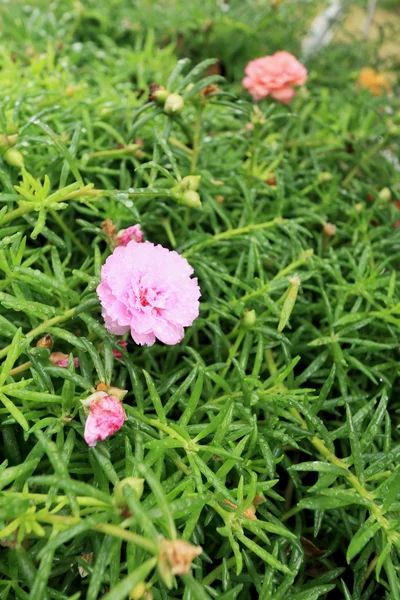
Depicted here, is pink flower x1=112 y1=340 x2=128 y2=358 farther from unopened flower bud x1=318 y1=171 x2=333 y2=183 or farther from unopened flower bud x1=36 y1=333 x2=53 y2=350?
unopened flower bud x1=318 y1=171 x2=333 y2=183

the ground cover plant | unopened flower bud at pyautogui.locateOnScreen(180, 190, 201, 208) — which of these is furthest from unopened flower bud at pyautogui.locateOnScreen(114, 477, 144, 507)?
unopened flower bud at pyautogui.locateOnScreen(180, 190, 201, 208)

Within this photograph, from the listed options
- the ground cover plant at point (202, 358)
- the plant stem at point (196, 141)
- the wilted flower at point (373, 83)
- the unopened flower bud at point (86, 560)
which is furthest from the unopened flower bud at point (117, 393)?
the wilted flower at point (373, 83)

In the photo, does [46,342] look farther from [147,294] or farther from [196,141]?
[196,141]

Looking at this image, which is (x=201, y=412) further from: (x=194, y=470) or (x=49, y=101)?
(x=49, y=101)

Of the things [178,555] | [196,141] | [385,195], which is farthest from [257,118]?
[178,555]

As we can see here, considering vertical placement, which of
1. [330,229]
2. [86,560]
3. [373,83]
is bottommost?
[86,560]
